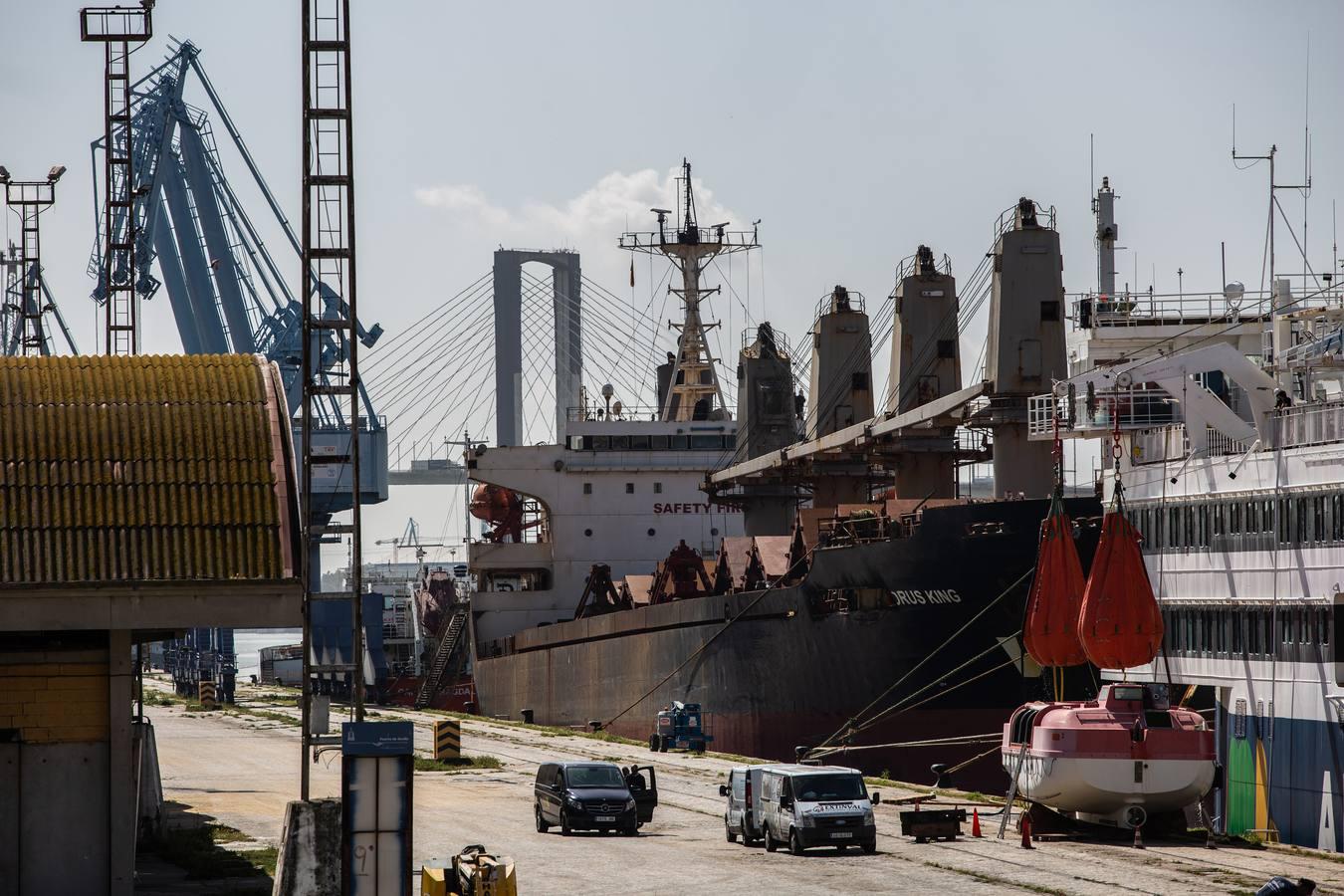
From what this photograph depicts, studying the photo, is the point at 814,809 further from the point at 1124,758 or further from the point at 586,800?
the point at 1124,758

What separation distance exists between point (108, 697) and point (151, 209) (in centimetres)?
7265

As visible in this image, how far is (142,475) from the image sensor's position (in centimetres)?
1794

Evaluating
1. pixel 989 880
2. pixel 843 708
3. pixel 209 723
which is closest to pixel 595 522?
pixel 209 723

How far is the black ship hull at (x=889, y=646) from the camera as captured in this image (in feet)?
119

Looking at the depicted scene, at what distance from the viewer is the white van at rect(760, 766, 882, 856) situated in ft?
78.6

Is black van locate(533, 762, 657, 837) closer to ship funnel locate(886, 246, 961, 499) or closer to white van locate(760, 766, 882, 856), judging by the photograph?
white van locate(760, 766, 882, 856)

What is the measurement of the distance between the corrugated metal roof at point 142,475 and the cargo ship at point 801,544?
14717 millimetres

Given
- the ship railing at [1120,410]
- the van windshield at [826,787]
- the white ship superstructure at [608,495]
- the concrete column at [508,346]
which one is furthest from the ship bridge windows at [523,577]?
the concrete column at [508,346]

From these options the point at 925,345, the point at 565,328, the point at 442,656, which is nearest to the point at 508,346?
the point at 565,328

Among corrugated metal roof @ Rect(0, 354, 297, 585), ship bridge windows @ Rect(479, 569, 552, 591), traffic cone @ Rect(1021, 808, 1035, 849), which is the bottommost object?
traffic cone @ Rect(1021, 808, 1035, 849)

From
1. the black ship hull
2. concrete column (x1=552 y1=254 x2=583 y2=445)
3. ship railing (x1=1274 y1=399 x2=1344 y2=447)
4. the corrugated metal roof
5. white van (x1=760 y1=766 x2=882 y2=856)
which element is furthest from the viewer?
concrete column (x1=552 y1=254 x2=583 y2=445)

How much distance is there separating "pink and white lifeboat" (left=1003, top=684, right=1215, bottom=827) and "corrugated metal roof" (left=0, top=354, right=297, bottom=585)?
11999mm

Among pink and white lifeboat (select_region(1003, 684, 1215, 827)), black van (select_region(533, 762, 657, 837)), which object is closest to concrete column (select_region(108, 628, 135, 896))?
black van (select_region(533, 762, 657, 837))

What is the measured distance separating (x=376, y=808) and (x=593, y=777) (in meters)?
11.2
